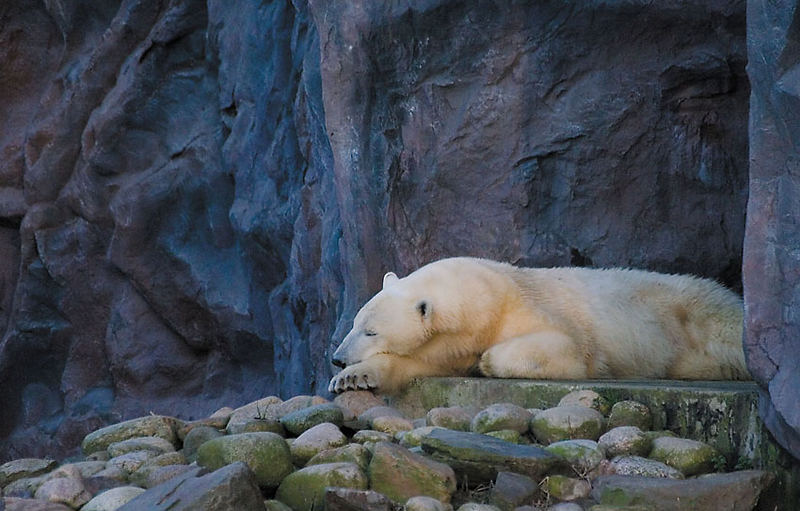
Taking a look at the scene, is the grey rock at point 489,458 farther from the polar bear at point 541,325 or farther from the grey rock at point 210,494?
the polar bear at point 541,325

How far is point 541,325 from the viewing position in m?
4.92

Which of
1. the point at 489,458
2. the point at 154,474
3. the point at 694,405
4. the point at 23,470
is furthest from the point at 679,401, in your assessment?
the point at 23,470

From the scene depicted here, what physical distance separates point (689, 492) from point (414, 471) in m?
0.75

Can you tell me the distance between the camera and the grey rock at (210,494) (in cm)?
263

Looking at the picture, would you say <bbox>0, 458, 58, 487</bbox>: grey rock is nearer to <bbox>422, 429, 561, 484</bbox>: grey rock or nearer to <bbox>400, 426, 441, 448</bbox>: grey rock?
<bbox>400, 426, 441, 448</bbox>: grey rock

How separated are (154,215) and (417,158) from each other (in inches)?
188

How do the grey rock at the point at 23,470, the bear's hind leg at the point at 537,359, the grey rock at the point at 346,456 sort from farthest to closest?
the bear's hind leg at the point at 537,359 < the grey rock at the point at 23,470 < the grey rock at the point at 346,456

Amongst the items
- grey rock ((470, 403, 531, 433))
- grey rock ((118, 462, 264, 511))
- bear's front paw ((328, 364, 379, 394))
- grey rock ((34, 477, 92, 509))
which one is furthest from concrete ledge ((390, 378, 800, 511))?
grey rock ((34, 477, 92, 509))

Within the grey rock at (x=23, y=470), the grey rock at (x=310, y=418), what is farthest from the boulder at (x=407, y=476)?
the grey rock at (x=23, y=470)

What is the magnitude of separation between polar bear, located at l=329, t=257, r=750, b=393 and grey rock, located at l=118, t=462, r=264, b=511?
197cm

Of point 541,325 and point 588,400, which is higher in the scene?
point 541,325

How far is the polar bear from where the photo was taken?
4883 millimetres

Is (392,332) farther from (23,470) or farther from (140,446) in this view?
(23,470)

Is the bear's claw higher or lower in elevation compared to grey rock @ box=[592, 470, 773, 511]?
higher
